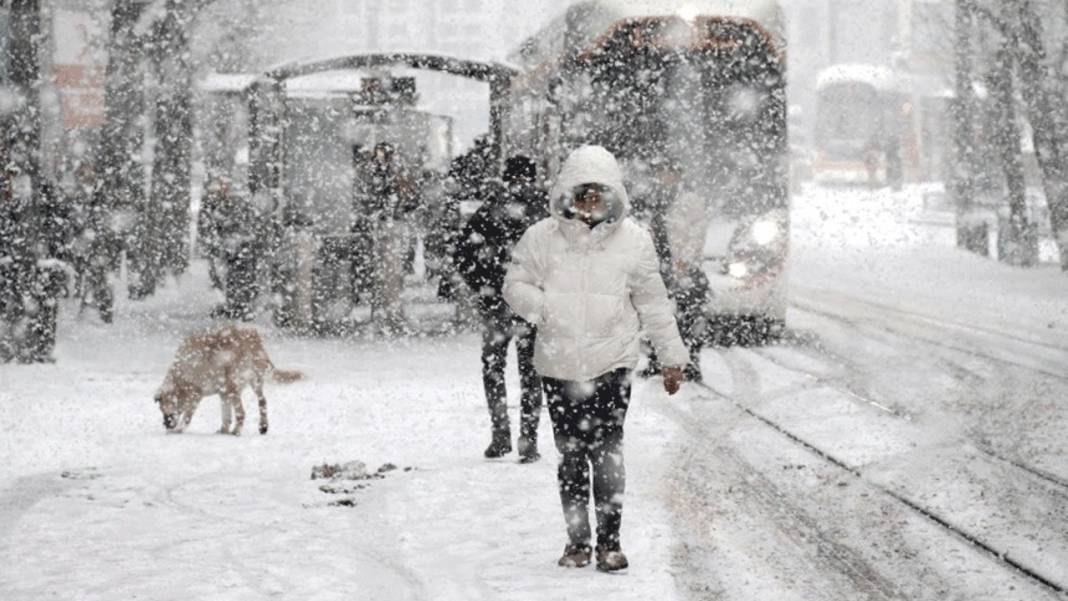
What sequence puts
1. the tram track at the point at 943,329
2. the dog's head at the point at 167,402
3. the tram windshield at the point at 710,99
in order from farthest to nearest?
the tram windshield at the point at 710,99 → the tram track at the point at 943,329 → the dog's head at the point at 167,402

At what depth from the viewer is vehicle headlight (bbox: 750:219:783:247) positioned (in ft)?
48.6

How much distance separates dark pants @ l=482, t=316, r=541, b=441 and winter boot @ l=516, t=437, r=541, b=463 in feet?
0.06

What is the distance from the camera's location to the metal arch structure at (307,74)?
1578 cm

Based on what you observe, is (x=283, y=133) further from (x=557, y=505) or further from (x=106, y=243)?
(x=557, y=505)

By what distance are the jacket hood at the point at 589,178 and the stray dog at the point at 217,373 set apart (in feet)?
14.4

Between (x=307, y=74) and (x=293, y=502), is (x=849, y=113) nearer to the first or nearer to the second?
(x=307, y=74)

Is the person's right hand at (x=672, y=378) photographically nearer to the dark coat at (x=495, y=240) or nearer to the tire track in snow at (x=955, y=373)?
the dark coat at (x=495, y=240)

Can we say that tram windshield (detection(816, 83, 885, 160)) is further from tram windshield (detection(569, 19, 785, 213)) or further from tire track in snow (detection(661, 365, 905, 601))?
tire track in snow (detection(661, 365, 905, 601))

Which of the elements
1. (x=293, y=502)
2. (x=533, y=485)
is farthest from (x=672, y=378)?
(x=293, y=502)

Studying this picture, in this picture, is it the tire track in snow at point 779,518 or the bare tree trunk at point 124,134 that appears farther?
the bare tree trunk at point 124,134

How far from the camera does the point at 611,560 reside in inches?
241

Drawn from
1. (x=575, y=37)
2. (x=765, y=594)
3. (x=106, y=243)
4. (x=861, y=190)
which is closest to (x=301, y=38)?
(x=861, y=190)

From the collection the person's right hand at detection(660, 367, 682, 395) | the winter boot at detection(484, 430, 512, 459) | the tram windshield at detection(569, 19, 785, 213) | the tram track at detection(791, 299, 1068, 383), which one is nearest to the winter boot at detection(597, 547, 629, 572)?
the person's right hand at detection(660, 367, 682, 395)

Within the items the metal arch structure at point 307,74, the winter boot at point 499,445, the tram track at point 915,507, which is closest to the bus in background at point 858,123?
the metal arch structure at point 307,74
